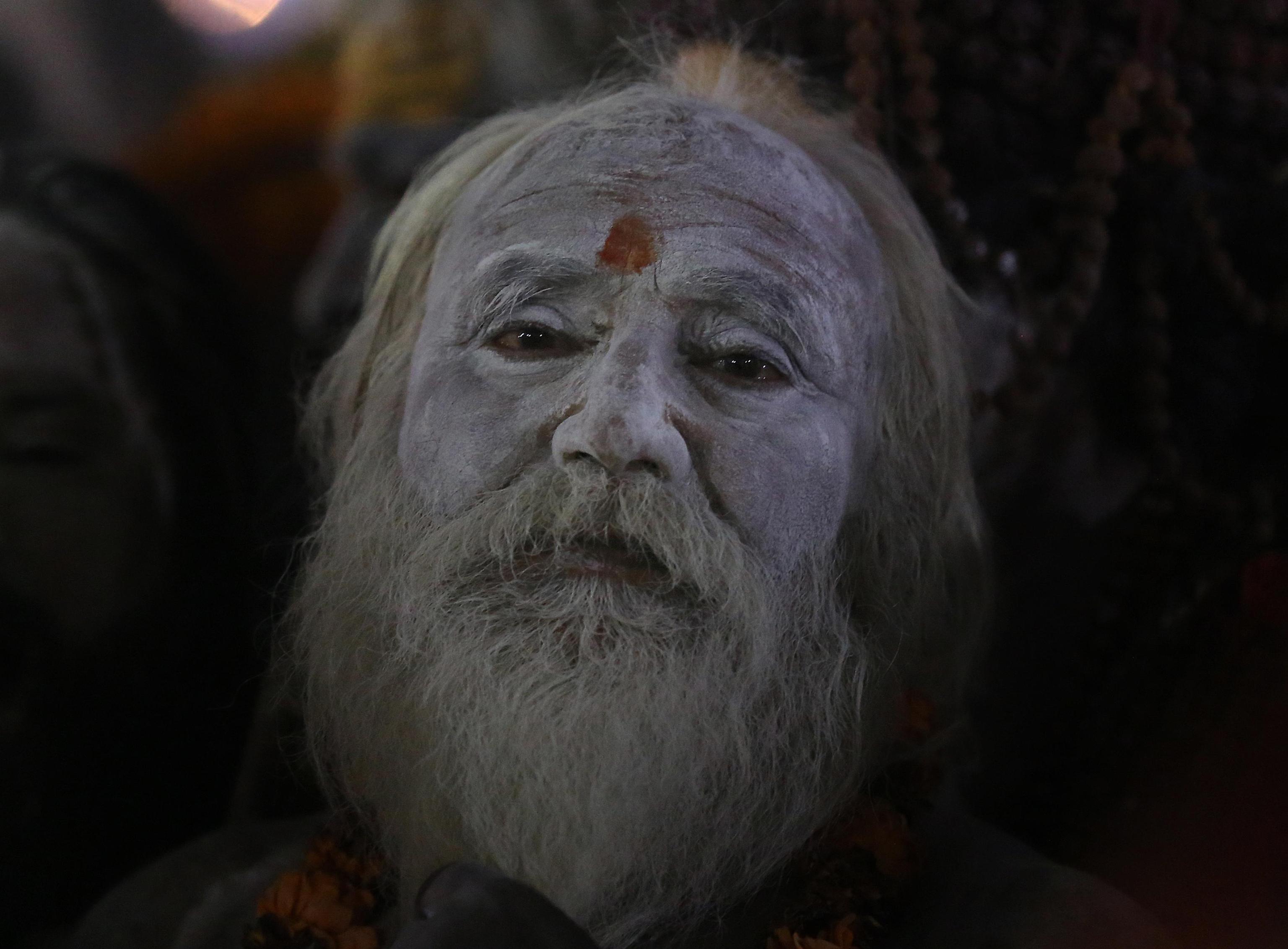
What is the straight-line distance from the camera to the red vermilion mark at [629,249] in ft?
4.17

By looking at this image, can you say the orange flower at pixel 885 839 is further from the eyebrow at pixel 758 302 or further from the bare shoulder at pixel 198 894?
the bare shoulder at pixel 198 894

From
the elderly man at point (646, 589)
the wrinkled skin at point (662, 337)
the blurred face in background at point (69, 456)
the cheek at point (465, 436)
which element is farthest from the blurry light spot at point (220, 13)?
the cheek at point (465, 436)

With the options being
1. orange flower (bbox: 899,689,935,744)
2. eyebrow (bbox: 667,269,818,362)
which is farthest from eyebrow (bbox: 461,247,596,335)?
orange flower (bbox: 899,689,935,744)

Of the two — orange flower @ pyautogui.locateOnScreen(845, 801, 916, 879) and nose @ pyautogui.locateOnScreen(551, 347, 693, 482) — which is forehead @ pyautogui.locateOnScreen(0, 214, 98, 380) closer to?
nose @ pyautogui.locateOnScreen(551, 347, 693, 482)

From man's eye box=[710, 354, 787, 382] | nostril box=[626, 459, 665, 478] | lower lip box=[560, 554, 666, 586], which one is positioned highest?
man's eye box=[710, 354, 787, 382]

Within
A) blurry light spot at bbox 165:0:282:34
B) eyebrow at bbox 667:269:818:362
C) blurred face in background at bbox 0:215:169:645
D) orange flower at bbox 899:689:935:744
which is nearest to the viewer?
eyebrow at bbox 667:269:818:362

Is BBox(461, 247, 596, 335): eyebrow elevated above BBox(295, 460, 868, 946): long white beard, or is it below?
above

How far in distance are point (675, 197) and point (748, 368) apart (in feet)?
0.68

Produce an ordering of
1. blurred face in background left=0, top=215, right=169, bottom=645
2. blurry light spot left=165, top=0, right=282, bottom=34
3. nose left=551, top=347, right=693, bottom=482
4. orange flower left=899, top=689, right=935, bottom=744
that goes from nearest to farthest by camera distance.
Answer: nose left=551, top=347, right=693, bottom=482, orange flower left=899, top=689, right=935, bottom=744, blurred face in background left=0, top=215, right=169, bottom=645, blurry light spot left=165, top=0, right=282, bottom=34

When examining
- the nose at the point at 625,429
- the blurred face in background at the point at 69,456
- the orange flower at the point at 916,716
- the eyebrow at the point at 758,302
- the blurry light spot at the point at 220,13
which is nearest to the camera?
the nose at the point at 625,429

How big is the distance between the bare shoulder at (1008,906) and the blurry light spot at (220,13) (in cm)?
145

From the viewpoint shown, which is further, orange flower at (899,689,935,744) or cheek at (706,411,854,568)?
orange flower at (899,689,935,744)

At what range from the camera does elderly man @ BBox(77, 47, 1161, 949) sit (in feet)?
3.87

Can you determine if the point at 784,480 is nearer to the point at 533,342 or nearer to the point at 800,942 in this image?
the point at 533,342
